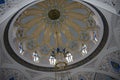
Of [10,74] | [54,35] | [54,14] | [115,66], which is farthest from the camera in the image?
[54,35]

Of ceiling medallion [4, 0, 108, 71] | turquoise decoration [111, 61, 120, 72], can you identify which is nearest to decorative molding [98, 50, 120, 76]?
turquoise decoration [111, 61, 120, 72]

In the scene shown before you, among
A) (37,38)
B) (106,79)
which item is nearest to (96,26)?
(106,79)

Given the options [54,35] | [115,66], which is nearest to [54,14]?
[54,35]

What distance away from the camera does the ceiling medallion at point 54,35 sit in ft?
55.7

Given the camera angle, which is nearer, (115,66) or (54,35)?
(115,66)

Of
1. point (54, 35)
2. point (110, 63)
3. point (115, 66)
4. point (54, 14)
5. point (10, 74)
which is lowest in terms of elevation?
point (10, 74)

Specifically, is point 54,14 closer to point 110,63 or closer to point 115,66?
point 110,63

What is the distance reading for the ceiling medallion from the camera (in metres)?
17.0

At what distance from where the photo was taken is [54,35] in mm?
19672

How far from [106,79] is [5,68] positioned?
7.17m

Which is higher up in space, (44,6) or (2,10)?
(44,6)

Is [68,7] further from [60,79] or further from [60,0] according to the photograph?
[60,79]

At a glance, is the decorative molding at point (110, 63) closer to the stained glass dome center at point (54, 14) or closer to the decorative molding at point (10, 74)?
the stained glass dome center at point (54, 14)

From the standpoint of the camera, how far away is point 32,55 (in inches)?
722
